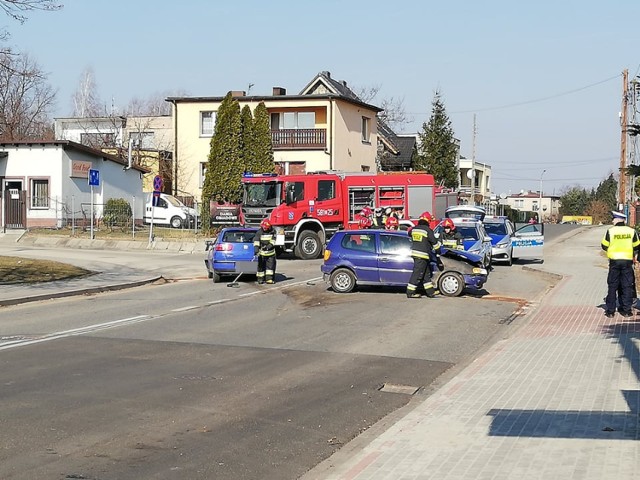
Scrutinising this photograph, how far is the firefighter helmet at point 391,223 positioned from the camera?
27536 mm

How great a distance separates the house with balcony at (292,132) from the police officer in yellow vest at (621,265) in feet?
110

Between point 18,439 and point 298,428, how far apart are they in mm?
2416

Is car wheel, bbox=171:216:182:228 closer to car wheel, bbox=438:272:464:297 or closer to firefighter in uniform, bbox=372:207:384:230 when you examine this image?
firefighter in uniform, bbox=372:207:384:230

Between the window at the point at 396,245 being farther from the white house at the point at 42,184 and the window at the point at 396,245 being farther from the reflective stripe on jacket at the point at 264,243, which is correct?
the white house at the point at 42,184

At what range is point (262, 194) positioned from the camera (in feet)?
99.1

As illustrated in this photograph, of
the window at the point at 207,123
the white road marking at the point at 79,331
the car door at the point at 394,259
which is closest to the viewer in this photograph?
the white road marking at the point at 79,331

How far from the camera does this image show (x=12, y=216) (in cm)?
3850

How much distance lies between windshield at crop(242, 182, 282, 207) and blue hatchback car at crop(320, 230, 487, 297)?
1038 cm

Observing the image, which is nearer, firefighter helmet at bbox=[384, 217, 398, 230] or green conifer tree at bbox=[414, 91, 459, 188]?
firefighter helmet at bbox=[384, 217, 398, 230]

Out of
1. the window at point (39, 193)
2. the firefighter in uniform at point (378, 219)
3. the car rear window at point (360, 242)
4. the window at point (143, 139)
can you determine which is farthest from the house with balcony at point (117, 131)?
the car rear window at point (360, 242)

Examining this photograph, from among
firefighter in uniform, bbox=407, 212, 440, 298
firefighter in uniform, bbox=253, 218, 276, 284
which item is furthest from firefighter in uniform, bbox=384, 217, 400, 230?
firefighter in uniform, bbox=407, 212, 440, 298

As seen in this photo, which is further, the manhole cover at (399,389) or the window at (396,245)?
the window at (396,245)

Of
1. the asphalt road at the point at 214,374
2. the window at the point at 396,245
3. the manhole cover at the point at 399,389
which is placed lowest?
the manhole cover at the point at 399,389

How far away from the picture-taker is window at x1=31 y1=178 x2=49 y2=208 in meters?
39.1
